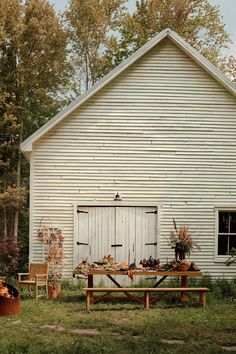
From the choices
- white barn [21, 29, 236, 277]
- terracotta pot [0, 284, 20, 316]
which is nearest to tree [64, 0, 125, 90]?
white barn [21, 29, 236, 277]

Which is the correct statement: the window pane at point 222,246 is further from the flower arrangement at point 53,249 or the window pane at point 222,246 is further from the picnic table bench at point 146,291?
the flower arrangement at point 53,249

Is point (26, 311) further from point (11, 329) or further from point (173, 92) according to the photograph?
point (173, 92)

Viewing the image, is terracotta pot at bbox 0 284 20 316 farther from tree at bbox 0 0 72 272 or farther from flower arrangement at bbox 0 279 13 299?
tree at bbox 0 0 72 272

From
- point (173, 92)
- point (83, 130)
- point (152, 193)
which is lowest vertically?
point (152, 193)

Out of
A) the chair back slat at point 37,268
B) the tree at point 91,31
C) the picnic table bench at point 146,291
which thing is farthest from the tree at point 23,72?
the picnic table bench at point 146,291

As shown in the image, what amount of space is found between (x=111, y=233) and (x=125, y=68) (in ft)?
15.5

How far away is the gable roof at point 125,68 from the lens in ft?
52.9

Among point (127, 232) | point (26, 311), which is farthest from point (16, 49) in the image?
point (26, 311)

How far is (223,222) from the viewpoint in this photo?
1722cm

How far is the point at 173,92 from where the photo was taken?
16.8 m

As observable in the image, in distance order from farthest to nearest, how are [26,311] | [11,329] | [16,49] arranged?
1. [16,49]
2. [26,311]
3. [11,329]

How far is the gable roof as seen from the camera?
52.9 feet

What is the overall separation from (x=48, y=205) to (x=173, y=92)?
488cm

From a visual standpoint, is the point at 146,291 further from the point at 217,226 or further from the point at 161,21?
the point at 161,21
